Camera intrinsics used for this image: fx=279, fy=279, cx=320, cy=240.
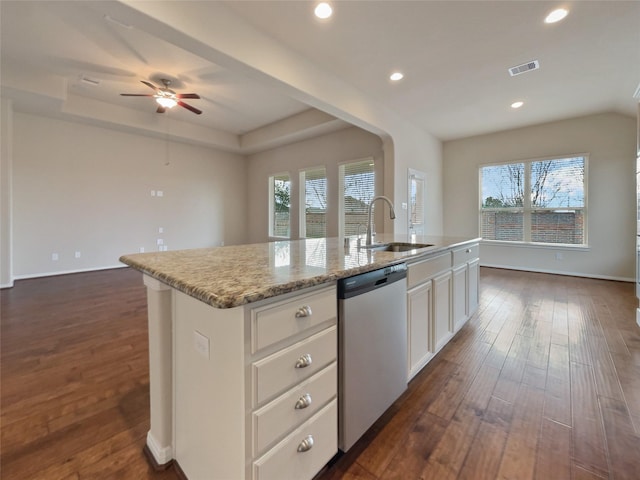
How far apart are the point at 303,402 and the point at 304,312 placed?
13.1 inches

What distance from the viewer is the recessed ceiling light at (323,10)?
246cm

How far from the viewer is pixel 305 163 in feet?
21.3

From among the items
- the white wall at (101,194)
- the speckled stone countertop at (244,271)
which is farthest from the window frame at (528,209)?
the white wall at (101,194)

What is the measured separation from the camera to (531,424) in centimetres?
153

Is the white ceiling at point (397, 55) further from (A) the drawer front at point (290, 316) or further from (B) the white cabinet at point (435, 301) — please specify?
(A) the drawer front at point (290, 316)

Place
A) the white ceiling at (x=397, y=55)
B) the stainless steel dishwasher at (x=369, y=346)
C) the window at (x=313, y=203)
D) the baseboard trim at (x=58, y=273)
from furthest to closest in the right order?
the window at (x=313, y=203), the baseboard trim at (x=58, y=273), the white ceiling at (x=397, y=55), the stainless steel dishwasher at (x=369, y=346)

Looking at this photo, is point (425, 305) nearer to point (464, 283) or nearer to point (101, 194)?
point (464, 283)

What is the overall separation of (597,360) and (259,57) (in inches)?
155

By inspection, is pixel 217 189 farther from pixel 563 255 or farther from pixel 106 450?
pixel 563 255

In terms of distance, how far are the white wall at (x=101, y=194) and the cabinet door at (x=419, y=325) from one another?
6.29 m

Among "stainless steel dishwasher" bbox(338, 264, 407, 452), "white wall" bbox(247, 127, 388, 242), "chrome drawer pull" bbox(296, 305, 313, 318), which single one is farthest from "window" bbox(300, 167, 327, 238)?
"chrome drawer pull" bbox(296, 305, 313, 318)

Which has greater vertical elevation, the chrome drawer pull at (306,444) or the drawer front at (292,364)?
the drawer front at (292,364)

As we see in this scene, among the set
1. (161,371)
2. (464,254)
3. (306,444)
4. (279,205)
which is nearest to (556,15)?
(464,254)

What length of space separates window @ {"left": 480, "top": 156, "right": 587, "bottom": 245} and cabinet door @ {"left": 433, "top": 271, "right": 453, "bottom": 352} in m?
4.51
